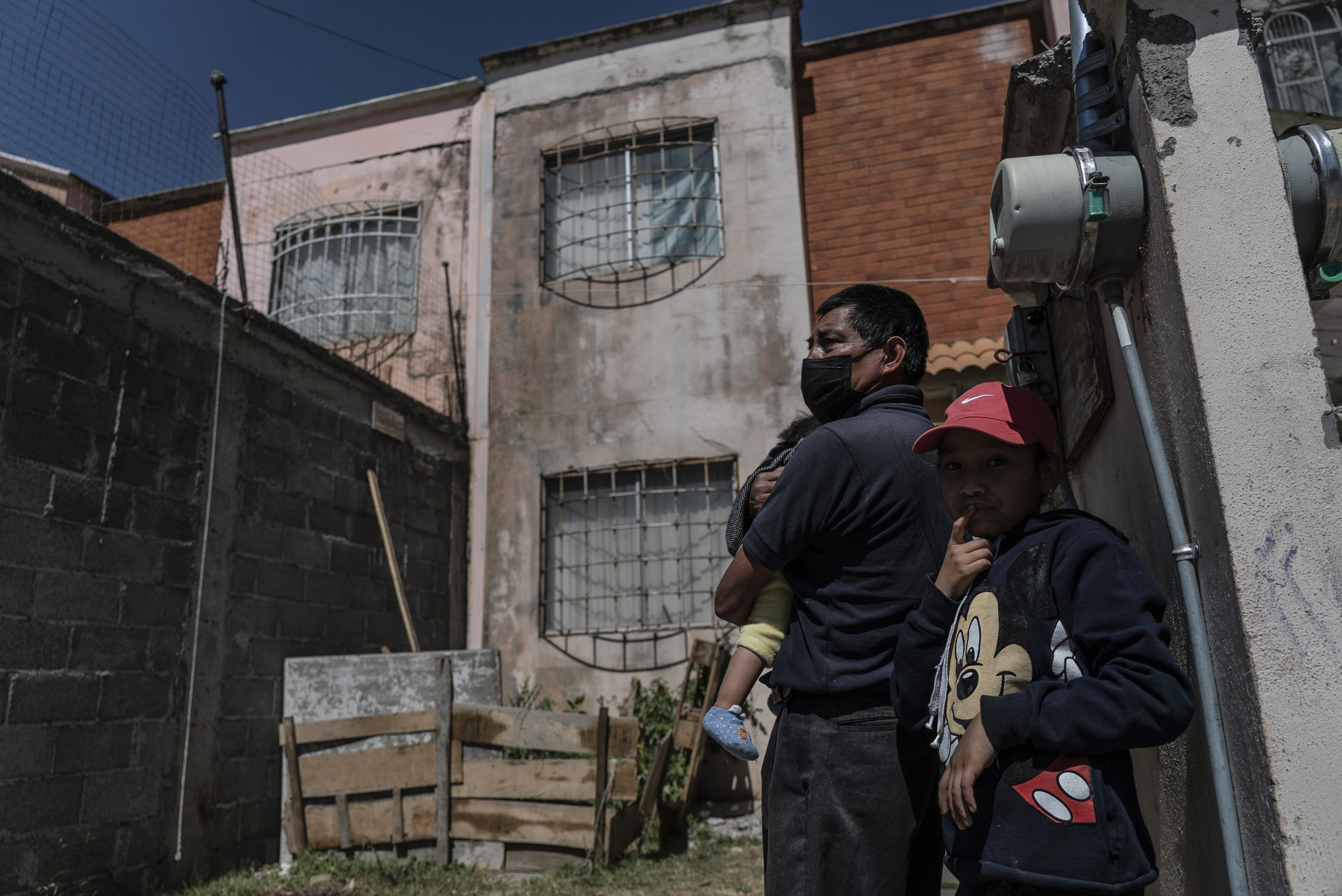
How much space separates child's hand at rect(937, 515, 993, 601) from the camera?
166cm

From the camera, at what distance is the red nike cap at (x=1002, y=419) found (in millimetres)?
1689

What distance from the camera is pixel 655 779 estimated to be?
18.1 ft

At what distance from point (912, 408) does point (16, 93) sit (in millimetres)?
5223

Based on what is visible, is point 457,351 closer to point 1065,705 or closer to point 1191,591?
point 1191,591

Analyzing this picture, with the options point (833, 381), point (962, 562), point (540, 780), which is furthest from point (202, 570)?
point (962, 562)

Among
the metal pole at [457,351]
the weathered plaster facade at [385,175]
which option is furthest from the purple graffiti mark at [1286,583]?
the weathered plaster facade at [385,175]

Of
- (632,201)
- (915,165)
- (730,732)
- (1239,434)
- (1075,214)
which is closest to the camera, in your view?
(1239,434)

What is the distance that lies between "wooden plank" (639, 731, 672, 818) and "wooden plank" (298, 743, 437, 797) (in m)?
1.23

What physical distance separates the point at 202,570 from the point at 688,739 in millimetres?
3096

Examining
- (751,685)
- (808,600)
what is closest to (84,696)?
(751,685)

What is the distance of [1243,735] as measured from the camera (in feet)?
5.24

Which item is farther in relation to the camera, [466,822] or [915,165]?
[915,165]

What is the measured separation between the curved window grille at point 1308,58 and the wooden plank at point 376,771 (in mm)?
5263

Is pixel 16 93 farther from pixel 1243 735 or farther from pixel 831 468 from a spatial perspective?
pixel 1243 735
